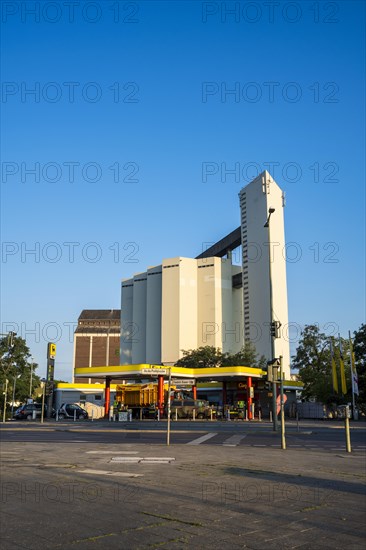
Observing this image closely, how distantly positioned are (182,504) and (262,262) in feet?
303

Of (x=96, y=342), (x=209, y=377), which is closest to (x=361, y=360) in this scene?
(x=209, y=377)

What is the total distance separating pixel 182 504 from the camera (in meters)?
6.98

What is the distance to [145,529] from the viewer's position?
222 inches

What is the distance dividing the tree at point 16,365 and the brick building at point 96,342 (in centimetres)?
7234

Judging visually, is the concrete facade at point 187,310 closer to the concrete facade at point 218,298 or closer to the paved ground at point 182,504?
the concrete facade at point 218,298

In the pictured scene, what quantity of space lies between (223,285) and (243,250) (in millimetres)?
12420

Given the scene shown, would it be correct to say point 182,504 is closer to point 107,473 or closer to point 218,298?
point 107,473

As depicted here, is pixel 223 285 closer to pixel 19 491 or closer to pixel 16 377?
pixel 16 377

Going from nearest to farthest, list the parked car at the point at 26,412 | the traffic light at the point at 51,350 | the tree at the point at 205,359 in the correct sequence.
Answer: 1. the traffic light at the point at 51,350
2. the parked car at the point at 26,412
3. the tree at the point at 205,359

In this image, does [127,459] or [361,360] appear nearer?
[127,459]

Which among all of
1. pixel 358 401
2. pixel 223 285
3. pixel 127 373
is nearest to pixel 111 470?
pixel 127 373

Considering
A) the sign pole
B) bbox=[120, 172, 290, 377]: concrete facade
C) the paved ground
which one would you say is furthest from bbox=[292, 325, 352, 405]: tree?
the paved ground

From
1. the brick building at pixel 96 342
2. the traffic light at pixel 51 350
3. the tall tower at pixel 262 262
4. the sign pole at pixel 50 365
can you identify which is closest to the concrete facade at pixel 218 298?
the tall tower at pixel 262 262

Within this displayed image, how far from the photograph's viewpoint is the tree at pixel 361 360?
51.6m
